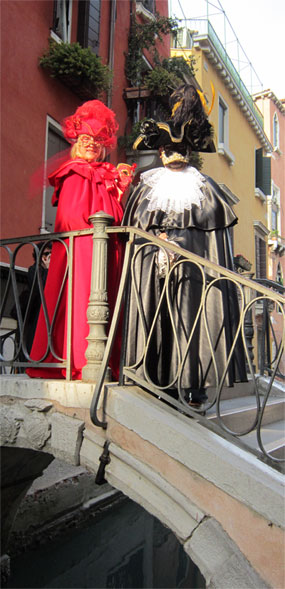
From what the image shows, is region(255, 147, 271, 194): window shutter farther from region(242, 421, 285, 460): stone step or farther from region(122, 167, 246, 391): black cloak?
region(122, 167, 246, 391): black cloak

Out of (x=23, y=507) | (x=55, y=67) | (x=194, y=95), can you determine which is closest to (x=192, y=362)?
(x=194, y=95)

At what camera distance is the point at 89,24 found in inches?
361

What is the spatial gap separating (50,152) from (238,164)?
11.0 m

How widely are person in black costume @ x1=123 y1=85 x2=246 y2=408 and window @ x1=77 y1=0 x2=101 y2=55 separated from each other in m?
6.51

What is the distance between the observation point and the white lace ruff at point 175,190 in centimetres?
325

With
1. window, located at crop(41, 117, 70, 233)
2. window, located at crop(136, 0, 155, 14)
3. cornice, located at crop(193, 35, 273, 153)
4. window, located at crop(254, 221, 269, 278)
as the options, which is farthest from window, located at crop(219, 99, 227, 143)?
window, located at crop(41, 117, 70, 233)

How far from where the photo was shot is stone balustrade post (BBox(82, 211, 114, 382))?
9.16 ft

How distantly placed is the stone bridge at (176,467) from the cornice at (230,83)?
1411 cm

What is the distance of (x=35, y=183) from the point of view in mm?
7730

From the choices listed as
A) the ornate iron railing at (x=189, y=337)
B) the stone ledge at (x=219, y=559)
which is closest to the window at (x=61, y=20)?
the ornate iron railing at (x=189, y=337)

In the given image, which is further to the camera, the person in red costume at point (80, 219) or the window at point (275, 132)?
the window at point (275, 132)

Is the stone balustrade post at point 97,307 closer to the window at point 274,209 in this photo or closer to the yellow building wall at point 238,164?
the yellow building wall at point 238,164

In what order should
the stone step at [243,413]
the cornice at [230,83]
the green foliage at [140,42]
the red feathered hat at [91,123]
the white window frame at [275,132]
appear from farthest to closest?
the white window frame at [275,132], the cornice at [230,83], the green foliage at [140,42], the stone step at [243,413], the red feathered hat at [91,123]

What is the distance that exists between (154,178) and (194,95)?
0.58 meters
